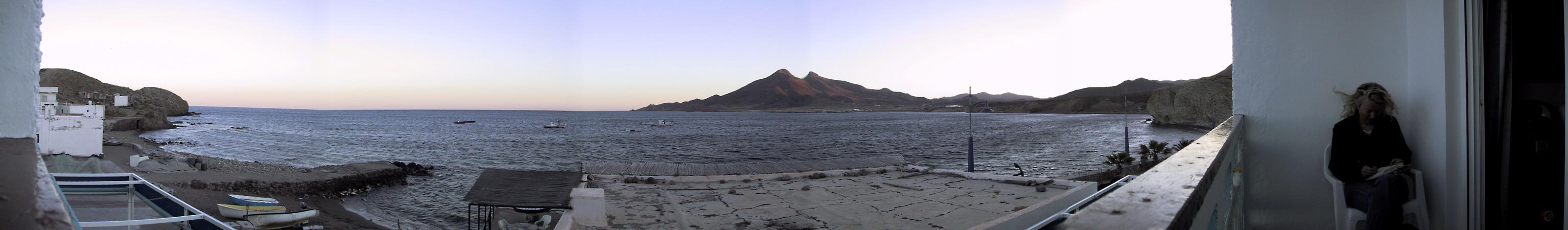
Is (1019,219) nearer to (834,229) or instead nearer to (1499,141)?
(1499,141)

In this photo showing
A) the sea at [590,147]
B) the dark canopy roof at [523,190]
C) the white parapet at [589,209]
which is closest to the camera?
the white parapet at [589,209]

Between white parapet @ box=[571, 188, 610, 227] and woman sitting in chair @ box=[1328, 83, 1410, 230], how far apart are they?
726 cm

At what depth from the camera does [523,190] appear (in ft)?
35.3

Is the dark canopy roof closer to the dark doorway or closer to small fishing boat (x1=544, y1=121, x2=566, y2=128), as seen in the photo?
the dark doorway

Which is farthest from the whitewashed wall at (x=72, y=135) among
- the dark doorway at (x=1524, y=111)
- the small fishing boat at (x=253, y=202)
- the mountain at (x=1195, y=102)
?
the mountain at (x=1195, y=102)

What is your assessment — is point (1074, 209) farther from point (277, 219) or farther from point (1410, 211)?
point (277, 219)

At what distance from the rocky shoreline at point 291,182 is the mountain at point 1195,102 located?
69.6 metres

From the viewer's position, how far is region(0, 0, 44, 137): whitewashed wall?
2.24 metres

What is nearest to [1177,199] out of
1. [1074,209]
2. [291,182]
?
[1074,209]

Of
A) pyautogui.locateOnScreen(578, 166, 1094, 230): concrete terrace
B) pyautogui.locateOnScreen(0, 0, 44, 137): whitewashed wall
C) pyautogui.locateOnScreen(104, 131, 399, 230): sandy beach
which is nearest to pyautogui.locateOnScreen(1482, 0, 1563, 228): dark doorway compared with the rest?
pyautogui.locateOnScreen(578, 166, 1094, 230): concrete terrace

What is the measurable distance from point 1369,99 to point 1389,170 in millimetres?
349

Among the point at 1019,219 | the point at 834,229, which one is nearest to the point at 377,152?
the point at 834,229

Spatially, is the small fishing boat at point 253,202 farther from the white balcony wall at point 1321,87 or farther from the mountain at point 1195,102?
the mountain at point 1195,102

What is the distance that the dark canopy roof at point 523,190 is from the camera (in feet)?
32.3
